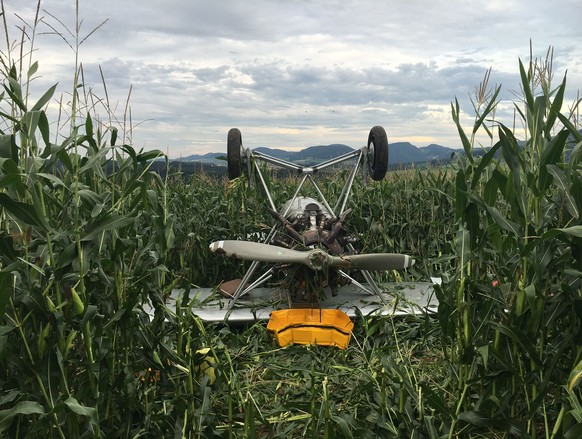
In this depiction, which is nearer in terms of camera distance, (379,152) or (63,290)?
(63,290)

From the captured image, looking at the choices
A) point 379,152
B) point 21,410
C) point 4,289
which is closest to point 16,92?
point 4,289

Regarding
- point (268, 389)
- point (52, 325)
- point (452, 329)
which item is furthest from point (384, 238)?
point (52, 325)

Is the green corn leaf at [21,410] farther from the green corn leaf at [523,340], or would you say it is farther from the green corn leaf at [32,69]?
the green corn leaf at [523,340]

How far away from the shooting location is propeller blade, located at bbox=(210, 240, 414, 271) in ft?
14.3

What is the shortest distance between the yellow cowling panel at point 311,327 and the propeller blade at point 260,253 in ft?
1.91

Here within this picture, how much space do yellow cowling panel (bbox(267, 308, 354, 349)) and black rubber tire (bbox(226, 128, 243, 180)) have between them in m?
1.71

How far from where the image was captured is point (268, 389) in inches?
149

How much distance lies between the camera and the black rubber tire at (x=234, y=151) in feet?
18.0

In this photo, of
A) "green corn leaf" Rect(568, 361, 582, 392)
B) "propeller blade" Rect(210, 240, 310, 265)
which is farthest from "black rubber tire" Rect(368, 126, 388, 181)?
"green corn leaf" Rect(568, 361, 582, 392)

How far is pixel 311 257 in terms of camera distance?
4344 mm

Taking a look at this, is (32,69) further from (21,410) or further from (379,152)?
(379,152)

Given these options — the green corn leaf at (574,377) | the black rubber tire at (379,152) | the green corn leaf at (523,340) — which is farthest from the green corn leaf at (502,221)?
the black rubber tire at (379,152)

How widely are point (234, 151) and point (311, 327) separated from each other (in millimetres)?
2111

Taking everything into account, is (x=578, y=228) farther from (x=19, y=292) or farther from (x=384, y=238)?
(x=384, y=238)
